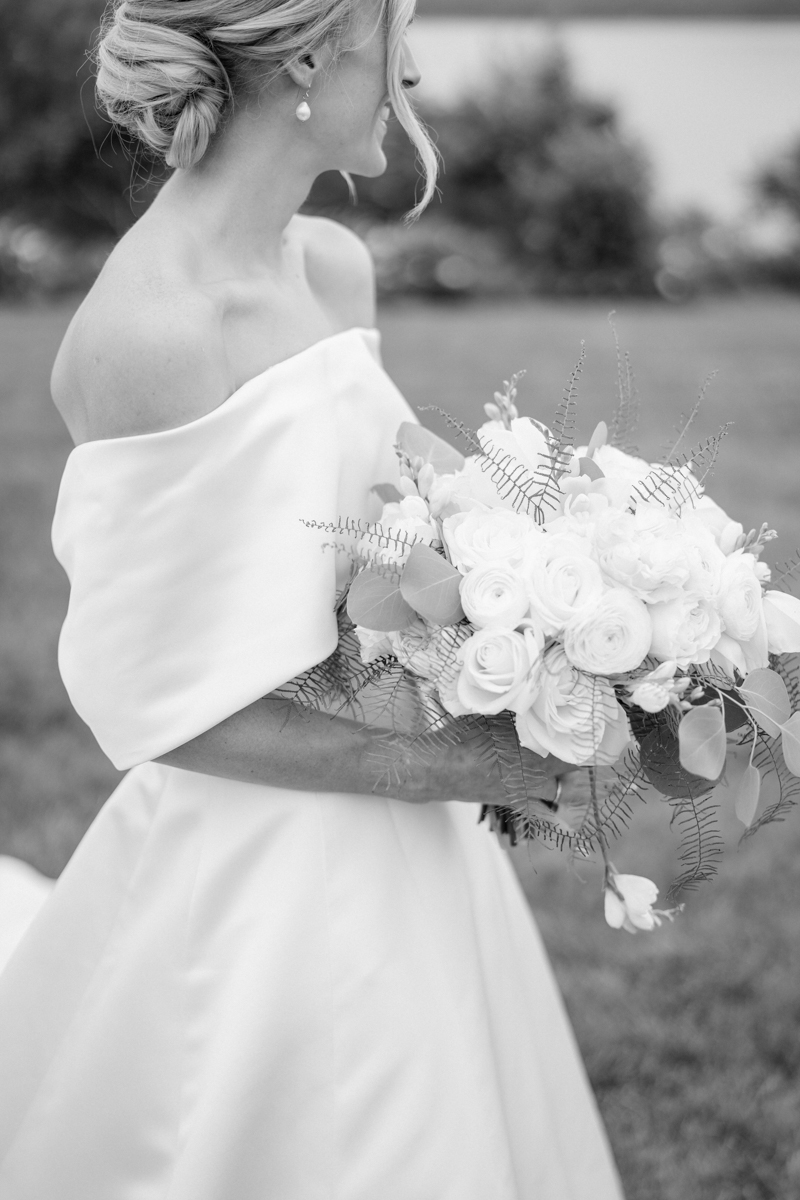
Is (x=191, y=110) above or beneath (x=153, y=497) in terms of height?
above

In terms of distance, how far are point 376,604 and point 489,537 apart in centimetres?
18

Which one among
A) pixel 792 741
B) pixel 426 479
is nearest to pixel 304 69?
pixel 426 479

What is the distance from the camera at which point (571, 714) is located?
1492 millimetres

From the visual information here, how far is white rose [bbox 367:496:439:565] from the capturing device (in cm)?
159

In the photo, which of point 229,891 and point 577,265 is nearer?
point 229,891

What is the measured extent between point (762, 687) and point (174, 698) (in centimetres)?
86

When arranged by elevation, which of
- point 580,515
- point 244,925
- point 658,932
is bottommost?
point 658,932

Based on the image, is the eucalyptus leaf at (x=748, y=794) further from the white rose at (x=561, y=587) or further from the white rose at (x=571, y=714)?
the white rose at (x=561, y=587)

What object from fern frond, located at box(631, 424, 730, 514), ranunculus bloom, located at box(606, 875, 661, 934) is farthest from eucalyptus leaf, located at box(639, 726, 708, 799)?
fern frond, located at box(631, 424, 730, 514)

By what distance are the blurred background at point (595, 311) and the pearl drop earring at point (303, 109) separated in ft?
0.99

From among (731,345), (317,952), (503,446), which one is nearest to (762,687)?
(503,446)

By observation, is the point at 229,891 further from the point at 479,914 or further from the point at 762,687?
the point at 762,687

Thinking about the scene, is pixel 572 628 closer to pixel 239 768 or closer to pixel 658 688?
pixel 658 688

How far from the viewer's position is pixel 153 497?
1.62 metres
